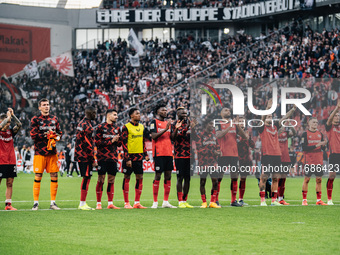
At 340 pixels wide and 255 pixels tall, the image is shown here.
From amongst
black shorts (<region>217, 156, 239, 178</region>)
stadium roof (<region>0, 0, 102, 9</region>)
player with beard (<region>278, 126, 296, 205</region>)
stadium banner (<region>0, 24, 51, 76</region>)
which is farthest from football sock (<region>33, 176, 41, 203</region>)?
stadium roof (<region>0, 0, 102, 9</region>)

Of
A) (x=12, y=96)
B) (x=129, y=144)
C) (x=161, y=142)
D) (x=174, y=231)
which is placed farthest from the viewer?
(x=12, y=96)

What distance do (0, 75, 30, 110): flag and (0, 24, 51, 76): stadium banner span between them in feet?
A: 6.00

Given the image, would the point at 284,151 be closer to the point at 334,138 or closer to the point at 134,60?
the point at 334,138

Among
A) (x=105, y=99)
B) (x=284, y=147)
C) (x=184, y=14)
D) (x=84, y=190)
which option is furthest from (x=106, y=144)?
(x=184, y=14)

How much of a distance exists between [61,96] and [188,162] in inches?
1483

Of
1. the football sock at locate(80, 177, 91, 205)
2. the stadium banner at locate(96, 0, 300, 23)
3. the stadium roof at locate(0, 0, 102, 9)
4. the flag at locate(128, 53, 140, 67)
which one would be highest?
the stadium roof at locate(0, 0, 102, 9)

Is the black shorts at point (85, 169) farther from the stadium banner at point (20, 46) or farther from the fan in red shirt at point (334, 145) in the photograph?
the stadium banner at point (20, 46)

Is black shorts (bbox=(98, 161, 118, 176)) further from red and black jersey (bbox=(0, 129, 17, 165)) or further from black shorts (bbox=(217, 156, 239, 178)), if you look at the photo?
black shorts (bbox=(217, 156, 239, 178))

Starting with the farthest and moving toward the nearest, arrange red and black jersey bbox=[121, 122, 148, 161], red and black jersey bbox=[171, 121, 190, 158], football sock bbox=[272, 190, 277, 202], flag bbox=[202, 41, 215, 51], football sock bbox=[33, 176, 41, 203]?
1. flag bbox=[202, 41, 215, 51]
2. football sock bbox=[272, 190, 277, 202]
3. red and black jersey bbox=[171, 121, 190, 158]
4. red and black jersey bbox=[121, 122, 148, 161]
5. football sock bbox=[33, 176, 41, 203]

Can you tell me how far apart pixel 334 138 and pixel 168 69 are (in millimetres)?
34314

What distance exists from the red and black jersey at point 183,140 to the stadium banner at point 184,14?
3708cm

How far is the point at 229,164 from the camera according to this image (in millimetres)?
15867

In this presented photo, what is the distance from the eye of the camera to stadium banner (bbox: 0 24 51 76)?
5291cm

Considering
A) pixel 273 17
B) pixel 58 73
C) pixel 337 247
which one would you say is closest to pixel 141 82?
pixel 58 73
